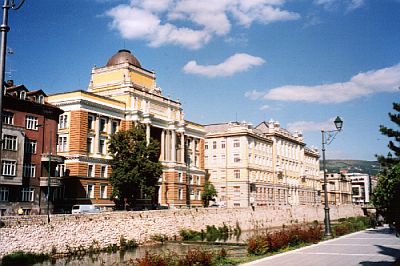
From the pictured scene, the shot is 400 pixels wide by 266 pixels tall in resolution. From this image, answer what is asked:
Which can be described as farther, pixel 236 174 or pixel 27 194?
pixel 236 174

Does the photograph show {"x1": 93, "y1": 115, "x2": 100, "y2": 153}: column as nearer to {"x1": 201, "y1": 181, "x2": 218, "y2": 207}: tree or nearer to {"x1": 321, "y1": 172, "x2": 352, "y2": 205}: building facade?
{"x1": 201, "y1": 181, "x2": 218, "y2": 207}: tree

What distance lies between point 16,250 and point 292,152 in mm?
86761

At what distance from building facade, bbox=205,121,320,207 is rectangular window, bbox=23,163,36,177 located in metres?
48.4

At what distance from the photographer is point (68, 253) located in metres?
34.1

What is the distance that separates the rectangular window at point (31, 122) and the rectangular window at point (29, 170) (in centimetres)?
396

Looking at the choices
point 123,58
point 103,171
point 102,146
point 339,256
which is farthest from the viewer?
point 123,58

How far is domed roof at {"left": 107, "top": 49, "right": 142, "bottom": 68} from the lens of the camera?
2722 inches

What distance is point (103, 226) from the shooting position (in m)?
38.0

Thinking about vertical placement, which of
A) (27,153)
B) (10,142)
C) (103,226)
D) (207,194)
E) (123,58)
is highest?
(123,58)


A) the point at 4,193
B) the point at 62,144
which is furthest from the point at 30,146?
the point at 62,144

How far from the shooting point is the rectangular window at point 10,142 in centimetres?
4042

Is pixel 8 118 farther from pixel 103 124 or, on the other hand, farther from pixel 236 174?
pixel 236 174

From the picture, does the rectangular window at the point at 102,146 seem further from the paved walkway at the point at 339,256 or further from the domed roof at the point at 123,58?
the paved walkway at the point at 339,256

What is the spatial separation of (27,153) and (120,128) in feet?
64.3
